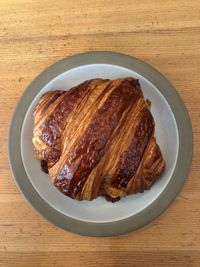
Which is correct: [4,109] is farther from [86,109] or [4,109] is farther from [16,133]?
[86,109]

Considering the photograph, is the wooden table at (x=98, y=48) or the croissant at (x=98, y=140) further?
the wooden table at (x=98, y=48)

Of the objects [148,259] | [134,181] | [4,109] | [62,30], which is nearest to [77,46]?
[62,30]

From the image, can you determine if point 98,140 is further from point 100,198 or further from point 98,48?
point 98,48

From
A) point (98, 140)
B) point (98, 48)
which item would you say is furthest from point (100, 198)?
point (98, 48)

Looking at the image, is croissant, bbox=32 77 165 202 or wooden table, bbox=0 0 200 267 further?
wooden table, bbox=0 0 200 267
